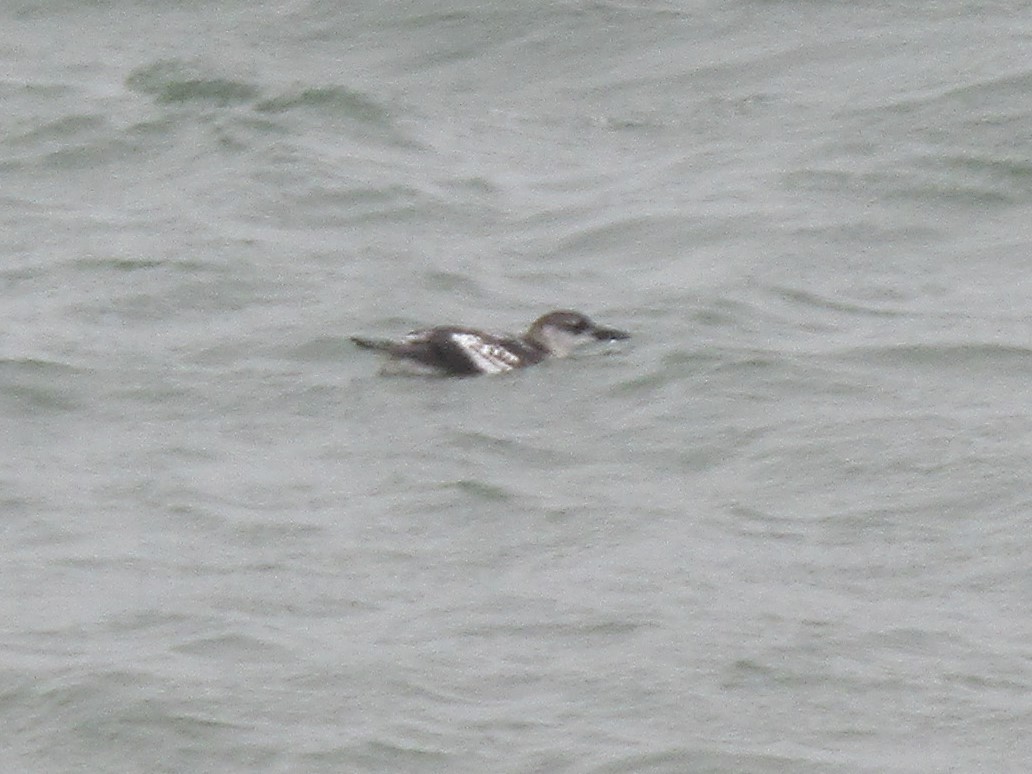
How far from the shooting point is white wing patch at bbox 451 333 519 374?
12312mm

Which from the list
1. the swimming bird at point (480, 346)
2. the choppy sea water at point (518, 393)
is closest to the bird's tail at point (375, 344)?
the swimming bird at point (480, 346)

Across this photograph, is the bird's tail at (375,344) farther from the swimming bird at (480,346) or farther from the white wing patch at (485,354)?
the white wing patch at (485,354)

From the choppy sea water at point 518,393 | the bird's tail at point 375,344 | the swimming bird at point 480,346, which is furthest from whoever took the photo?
the bird's tail at point 375,344

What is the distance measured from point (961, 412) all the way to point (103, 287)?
418cm

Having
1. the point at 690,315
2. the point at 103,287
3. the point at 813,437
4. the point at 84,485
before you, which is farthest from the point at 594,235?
the point at 84,485

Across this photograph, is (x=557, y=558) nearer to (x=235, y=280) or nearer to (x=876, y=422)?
(x=876, y=422)

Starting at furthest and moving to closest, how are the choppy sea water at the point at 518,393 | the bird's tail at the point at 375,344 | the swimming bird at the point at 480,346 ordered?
the bird's tail at the point at 375,344 → the swimming bird at the point at 480,346 → the choppy sea water at the point at 518,393

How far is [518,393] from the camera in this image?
12305 millimetres

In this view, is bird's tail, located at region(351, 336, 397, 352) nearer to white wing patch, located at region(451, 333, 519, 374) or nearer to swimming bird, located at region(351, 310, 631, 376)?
swimming bird, located at region(351, 310, 631, 376)

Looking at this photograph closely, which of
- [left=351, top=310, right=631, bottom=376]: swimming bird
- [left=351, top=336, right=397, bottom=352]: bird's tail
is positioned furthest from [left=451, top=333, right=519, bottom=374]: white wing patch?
[left=351, top=336, right=397, bottom=352]: bird's tail

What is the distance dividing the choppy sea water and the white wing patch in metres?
0.08

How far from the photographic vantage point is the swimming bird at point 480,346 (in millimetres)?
12258

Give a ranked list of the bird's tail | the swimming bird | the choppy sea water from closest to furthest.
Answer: the choppy sea water
the swimming bird
the bird's tail

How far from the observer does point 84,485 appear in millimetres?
10977
